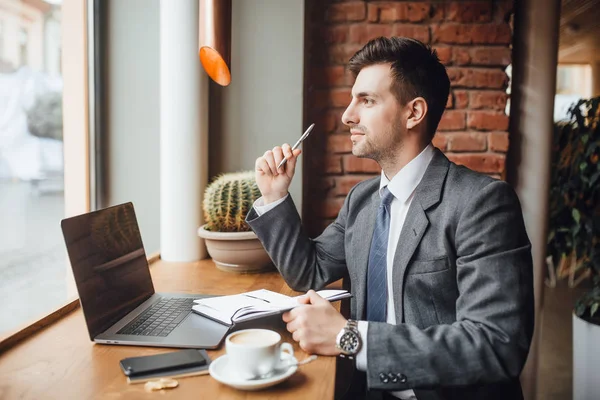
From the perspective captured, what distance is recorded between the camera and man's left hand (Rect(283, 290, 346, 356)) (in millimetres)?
1028

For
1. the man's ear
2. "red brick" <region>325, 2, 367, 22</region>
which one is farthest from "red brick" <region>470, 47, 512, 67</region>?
the man's ear

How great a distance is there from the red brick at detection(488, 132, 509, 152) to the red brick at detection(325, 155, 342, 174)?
63cm

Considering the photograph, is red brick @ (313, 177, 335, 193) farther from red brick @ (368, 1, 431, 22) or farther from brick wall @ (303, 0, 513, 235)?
red brick @ (368, 1, 431, 22)

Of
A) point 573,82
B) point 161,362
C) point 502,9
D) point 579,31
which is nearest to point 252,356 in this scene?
point 161,362

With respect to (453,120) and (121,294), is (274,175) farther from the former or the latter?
(453,120)

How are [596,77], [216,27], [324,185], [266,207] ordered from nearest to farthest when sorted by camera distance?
[216,27], [266,207], [324,185], [596,77]

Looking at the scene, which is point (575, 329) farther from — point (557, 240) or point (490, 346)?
point (490, 346)

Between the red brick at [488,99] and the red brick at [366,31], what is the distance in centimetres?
43

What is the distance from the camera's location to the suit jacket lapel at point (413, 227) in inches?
48.7

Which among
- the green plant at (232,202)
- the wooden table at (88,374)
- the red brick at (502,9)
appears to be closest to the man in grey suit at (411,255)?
the wooden table at (88,374)

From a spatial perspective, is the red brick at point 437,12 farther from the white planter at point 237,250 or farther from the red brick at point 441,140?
the white planter at point 237,250

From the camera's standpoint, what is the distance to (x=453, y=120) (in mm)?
2148

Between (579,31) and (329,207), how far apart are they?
4.67 m

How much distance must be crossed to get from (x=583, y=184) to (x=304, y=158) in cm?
140
